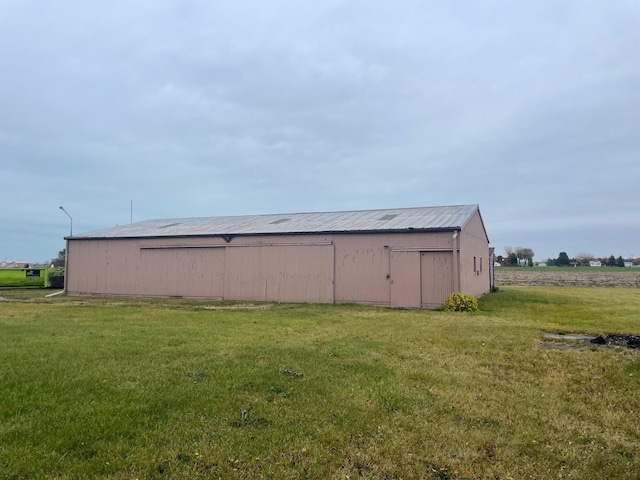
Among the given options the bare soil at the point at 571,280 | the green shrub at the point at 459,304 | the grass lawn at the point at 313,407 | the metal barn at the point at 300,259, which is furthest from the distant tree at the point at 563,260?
the grass lawn at the point at 313,407

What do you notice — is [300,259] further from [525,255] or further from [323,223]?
[525,255]

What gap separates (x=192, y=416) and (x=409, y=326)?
7.07m

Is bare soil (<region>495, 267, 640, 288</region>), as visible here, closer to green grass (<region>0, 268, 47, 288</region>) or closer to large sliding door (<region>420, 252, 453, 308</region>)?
large sliding door (<region>420, 252, 453, 308</region>)

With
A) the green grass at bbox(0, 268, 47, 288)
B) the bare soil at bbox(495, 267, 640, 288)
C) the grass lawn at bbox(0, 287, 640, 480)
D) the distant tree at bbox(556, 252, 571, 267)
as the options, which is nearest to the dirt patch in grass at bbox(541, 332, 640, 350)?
the grass lawn at bbox(0, 287, 640, 480)

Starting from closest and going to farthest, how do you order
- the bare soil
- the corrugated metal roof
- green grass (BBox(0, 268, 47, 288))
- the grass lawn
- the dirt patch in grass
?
1. the grass lawn
2. the dirt patch in grass
3. the corrugated metal roof
4. green grass (BBox(0, 268, 47, 288))
5. the bare soil

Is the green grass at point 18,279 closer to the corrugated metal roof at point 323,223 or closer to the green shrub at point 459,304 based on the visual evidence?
the corrugated metal roof at point 323,223

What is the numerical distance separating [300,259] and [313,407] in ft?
42.0

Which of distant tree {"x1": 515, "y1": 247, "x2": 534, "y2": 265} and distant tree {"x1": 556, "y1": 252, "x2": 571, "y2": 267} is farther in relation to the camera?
distant tree {"x1": 556, "y1": 252, "x2": 571, "y2": 267}

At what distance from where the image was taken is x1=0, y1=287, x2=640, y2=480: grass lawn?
344 centimetres

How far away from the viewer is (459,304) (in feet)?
46.1

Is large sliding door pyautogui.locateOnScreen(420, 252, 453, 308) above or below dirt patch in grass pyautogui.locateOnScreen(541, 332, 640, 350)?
above

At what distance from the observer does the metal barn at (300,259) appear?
50.9 feet

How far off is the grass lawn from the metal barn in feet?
22.4

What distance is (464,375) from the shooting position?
5.94 metres
